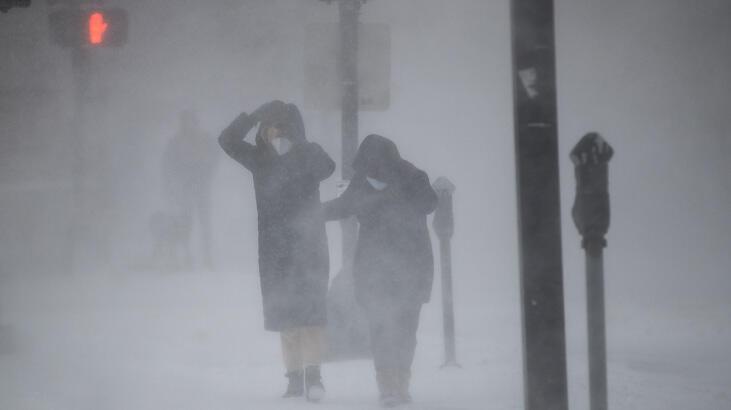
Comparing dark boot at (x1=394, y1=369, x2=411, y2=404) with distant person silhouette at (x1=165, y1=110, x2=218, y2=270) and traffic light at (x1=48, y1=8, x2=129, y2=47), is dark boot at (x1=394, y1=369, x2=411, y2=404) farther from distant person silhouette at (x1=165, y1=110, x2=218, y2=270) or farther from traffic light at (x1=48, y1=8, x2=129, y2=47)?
distant person silhouette at (x1=165, y1=110, x2=218, y2=270)

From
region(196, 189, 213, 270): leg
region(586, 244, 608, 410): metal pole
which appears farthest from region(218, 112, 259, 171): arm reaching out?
region(196, 189, 213, 270): leg

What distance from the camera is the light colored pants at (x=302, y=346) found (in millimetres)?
5105

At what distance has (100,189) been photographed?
12734mm

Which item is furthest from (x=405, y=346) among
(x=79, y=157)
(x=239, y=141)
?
(x=79, y=157)

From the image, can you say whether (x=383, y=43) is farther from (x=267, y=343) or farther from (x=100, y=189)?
(x=100, y=189)

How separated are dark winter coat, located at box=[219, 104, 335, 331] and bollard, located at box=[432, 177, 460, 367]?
1.07 m

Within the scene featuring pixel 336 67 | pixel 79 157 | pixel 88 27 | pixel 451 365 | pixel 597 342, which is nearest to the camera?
pixel 597 342

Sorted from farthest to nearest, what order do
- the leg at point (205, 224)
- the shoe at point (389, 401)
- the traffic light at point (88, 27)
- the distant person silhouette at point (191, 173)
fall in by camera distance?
1. the distant person silhouette at point (191, 173)
2. the leg at point (205, 224)
3. the traffic light at point (88, 27)
4. the shoe at point (389, 401)

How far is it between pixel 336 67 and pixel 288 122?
4.03 feet

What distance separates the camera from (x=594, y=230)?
3299 millimetres

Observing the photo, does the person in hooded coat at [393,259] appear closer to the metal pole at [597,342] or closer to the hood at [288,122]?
the hood at [288,122]

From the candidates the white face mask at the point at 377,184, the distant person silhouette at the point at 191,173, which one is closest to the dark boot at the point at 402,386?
the white face mask at the point at 377,184

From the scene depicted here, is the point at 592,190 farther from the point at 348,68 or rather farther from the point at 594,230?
the point at 348,68

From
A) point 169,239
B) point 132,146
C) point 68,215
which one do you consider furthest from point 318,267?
point 132,146
